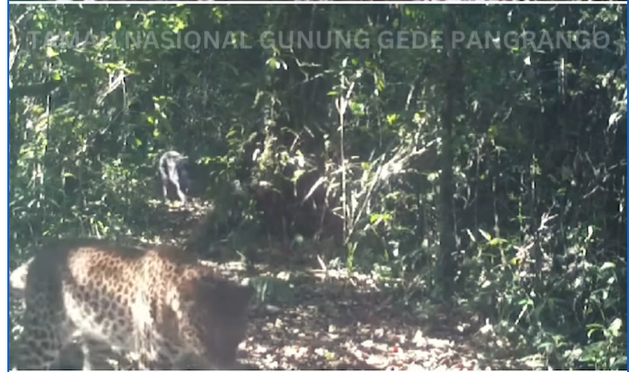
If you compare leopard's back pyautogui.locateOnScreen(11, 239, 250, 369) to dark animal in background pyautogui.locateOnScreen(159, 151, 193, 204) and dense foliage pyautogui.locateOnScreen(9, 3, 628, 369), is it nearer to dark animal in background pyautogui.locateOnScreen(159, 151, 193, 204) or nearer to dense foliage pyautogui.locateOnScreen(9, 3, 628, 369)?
dense foliage pyautogui.locateOnScreen(9, 3, 628, 369)

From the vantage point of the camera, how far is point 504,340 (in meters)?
3.03

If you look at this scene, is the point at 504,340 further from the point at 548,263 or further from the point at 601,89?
the point at 601,89

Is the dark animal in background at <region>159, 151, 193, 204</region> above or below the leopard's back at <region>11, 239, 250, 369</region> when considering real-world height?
above

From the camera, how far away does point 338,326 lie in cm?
303

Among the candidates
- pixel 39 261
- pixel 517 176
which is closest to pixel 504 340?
Result: pixel 517 176

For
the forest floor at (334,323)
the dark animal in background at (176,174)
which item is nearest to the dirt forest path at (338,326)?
the forest floor at (334,323)

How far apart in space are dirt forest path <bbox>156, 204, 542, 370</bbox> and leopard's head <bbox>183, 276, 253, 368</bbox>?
39 mm

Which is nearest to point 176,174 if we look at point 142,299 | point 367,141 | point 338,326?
point 142,299

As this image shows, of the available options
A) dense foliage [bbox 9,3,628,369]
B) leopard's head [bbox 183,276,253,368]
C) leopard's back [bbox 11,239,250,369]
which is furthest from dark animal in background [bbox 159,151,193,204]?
leopard's head [bbox 183,276,253,368]

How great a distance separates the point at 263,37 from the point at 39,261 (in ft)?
3.62

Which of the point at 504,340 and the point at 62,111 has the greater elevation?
the point at 62,111

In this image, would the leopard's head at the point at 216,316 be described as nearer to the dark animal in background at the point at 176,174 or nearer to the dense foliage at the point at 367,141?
the dense foliage at the point at 367,141

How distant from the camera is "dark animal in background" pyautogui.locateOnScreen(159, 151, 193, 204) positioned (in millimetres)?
2950

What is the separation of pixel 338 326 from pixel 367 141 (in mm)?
657
